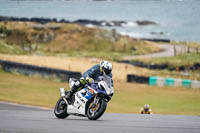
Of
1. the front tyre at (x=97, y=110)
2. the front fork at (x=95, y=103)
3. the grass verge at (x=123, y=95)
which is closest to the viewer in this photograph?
the front tyre at (x=97, y=110)

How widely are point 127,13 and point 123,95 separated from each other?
2477 centimetres

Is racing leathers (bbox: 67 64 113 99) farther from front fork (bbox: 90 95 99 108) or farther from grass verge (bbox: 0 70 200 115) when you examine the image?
grass verge (bbox: 0 70 200 115)

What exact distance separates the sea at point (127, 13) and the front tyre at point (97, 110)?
34.8 metres

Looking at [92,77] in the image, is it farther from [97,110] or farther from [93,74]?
[97,110]

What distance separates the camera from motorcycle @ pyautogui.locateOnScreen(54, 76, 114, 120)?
966cm

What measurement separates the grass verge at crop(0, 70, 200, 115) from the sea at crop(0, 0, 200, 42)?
14598 mm

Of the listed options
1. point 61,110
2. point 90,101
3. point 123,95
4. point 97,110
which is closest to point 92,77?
point 90,101

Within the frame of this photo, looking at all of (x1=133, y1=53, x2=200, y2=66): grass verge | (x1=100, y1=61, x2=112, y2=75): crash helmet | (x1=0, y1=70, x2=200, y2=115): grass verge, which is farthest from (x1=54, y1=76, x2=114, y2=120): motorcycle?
(x1=133, y1=53, x2=200, y2=66): grass verge

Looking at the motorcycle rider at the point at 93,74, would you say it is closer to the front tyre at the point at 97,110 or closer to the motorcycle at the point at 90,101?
the motorcycle at the point at 90,101

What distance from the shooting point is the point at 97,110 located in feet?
32.2

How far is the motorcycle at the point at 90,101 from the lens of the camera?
966 cm

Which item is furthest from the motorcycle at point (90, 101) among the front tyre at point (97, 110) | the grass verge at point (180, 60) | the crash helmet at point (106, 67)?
the grass verge at point (180, 60)

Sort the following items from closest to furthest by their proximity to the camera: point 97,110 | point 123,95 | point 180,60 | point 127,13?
1. point 97,110
2. point 123,95
3. point 180,60
4. point 127,13

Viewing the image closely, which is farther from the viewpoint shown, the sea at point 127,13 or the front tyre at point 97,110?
the sea at point 127,13
